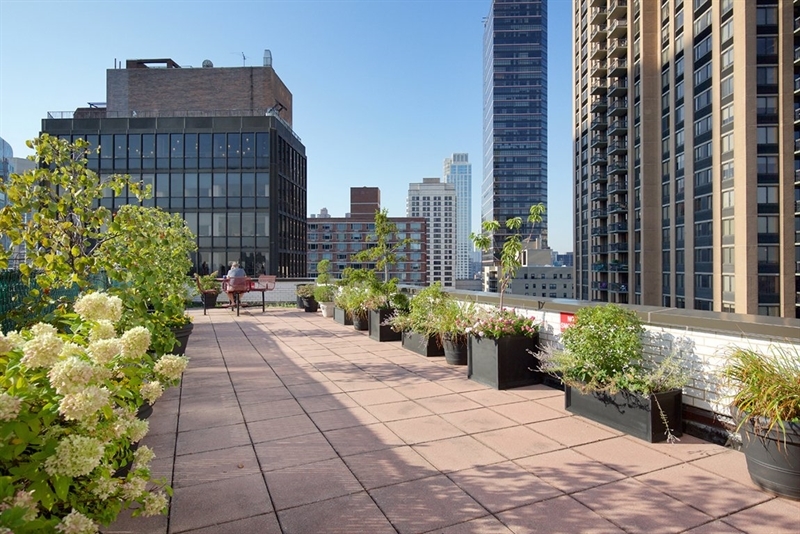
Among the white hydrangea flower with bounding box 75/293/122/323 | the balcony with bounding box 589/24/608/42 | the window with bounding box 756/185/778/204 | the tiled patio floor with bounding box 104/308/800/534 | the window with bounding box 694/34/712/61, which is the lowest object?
the tiled patio floor with bounding box 104/308/800/534

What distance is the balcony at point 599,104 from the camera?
6275 centimetres

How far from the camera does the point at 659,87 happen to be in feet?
174

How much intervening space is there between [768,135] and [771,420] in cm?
4920

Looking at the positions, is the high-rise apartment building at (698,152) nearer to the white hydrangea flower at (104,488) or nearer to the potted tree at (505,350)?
the potted tree at (505,350)

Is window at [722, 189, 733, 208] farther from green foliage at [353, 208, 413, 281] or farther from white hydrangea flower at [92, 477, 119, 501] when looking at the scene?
white hydrangea flower at [92, 477, 119, 501]

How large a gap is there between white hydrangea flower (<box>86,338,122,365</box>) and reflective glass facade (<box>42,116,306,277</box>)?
122 feet

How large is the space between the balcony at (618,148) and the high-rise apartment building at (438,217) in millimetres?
123584

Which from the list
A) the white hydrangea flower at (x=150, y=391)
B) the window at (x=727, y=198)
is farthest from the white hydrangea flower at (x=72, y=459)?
the window at (x=727, y=198)

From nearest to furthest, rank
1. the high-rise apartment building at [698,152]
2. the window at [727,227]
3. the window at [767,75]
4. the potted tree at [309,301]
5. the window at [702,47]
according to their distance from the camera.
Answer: the potted tree at [309,301], the high-rise apartment building at [698,152], the window at [767,75], the window at [727,227], the window at [702,47]

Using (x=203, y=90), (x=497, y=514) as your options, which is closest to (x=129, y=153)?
(x=203, y=90)

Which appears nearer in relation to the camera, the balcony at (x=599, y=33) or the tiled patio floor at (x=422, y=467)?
the tiled patio floor at (x=422, y=467)

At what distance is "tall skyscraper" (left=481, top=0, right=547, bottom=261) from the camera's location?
16300 cm

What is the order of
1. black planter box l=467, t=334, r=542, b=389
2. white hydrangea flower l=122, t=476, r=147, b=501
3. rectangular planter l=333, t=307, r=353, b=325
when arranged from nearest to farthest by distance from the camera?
white hydrangea flower l=122, t=476, r=147, b=501 → black planter box l=467, t=334, r=542, b=389 → rectangular planter l=333, t=307, r=353, b=325

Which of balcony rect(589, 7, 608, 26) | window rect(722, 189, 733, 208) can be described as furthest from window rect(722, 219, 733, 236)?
balcony rect(589, 7, 608, 26)
